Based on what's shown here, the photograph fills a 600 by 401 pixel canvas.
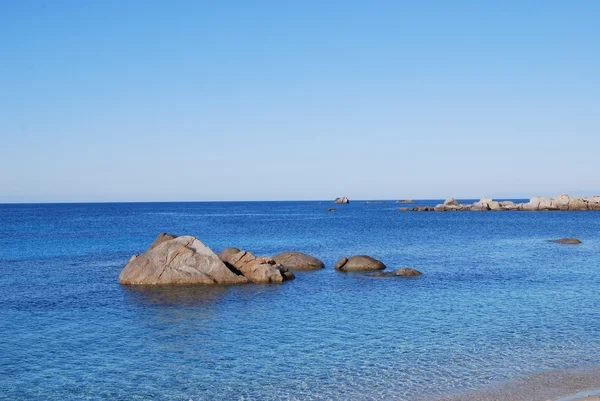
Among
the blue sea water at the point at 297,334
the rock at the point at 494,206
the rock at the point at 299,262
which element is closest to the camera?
the blue sea water at the point at 297,334

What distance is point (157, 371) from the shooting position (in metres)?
18.6

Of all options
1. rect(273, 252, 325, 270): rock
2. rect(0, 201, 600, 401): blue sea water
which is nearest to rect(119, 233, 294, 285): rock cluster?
rect(0, 201, 600, 401): blue sea water

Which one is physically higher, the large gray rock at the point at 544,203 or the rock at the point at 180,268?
the large gray rock at the point at 544,203

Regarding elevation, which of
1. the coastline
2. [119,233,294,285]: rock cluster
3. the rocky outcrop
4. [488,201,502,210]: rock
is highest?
[488,201,502,210]: rock

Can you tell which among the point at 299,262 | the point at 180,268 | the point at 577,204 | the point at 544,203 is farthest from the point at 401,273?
the point at 544,203

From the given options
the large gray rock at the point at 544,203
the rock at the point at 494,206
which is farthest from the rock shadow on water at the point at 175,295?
the rock at the point at 494,206

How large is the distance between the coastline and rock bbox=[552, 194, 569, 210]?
501 feet

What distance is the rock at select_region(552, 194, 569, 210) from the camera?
157375 millimetres

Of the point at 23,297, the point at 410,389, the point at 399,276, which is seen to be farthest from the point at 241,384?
the point at 399,276

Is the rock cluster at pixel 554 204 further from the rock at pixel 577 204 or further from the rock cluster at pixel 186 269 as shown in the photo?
the rock cluster at pixel 186 269

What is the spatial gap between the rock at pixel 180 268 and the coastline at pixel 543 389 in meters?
22.4

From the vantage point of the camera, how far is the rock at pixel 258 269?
3794 cm

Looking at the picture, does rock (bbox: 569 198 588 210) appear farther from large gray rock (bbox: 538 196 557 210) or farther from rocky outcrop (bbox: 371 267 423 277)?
rocky outcrop (bbox: 371 267 423 277)

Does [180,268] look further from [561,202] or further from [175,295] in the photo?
[561,202]
